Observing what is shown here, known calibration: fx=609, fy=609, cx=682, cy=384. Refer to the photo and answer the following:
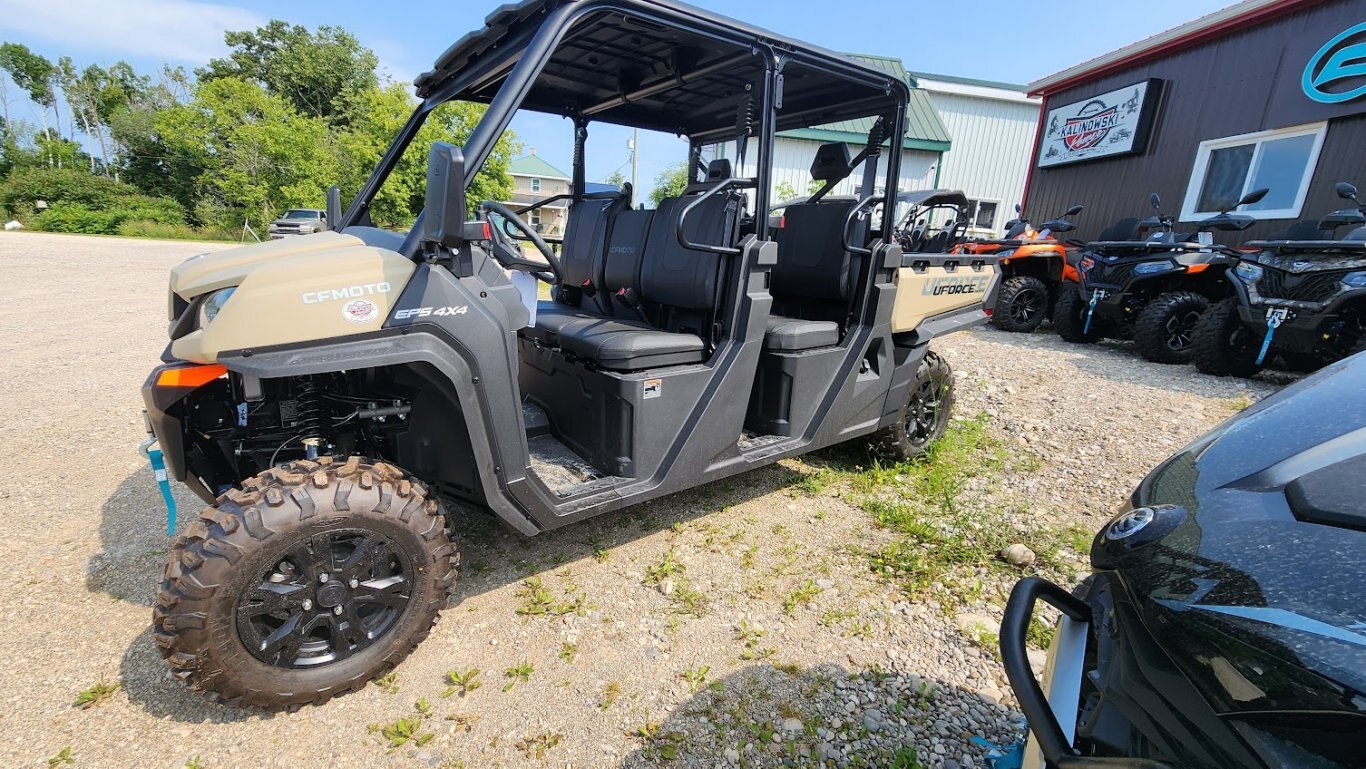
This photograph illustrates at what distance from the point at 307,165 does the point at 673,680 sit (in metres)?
36.3

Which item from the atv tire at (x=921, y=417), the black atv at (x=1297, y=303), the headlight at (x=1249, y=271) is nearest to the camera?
the atv tire at (x=921, y=417)

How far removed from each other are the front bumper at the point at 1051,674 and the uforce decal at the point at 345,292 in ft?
6.39

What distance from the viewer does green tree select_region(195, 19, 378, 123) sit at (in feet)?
144

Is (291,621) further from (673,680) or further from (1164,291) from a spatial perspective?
(1164,291)

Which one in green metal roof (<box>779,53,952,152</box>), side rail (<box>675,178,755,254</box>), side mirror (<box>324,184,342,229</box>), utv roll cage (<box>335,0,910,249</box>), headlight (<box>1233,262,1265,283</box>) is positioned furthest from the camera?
green metal roof (<box>779,53,952,152</box>)

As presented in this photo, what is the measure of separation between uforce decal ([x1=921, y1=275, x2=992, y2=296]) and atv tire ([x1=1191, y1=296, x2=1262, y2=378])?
3.82 meters

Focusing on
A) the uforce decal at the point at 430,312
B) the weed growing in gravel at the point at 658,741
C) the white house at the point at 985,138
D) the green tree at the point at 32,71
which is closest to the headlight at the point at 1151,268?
the weed growing in gravel at the point at 658,741

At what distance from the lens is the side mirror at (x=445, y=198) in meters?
1.81

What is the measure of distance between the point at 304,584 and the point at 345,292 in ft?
3.06

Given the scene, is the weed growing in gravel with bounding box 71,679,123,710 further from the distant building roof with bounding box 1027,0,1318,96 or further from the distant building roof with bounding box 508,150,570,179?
the distant building roof with bounding box 508,150,570,179

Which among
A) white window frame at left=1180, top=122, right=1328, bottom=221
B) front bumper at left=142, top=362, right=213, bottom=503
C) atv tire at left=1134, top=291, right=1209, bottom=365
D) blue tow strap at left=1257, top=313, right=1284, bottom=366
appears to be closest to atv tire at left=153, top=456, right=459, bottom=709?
front bumper at left=142, top=362, right=213, bottom=503

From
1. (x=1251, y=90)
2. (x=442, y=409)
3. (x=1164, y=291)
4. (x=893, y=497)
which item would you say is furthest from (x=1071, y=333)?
(x=442, y=409)

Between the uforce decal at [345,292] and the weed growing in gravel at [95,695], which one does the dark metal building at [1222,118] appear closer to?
the uforce decal at [345,292]

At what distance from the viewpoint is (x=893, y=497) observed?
361cm
